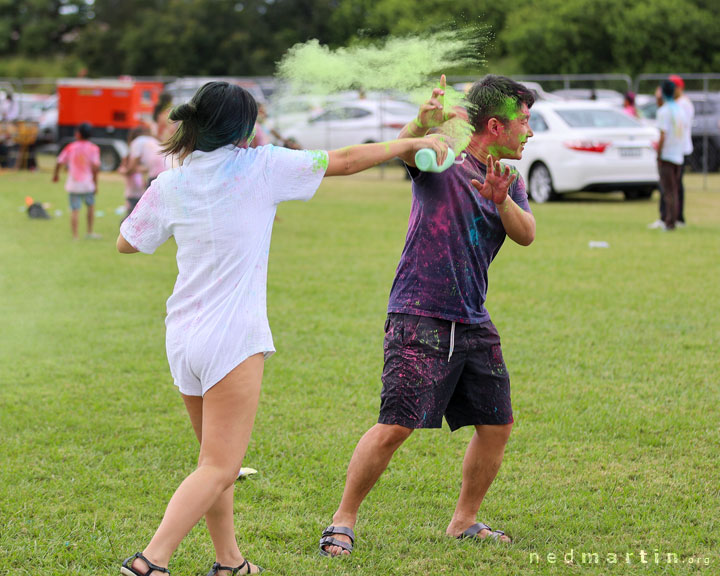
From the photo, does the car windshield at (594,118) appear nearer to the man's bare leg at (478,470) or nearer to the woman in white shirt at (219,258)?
A: the man's bare leg at (478,470)

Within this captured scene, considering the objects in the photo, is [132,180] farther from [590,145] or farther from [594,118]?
[594,118]

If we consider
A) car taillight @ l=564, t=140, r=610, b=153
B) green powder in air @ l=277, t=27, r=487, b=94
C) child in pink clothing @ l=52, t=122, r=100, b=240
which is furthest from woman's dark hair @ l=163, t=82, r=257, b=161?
car taillight @ l=564, t=140, r=610, b=153

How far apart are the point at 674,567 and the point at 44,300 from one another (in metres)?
6.38

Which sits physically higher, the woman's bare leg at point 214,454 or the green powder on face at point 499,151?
the green powder on face at point 499,151

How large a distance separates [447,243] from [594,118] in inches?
529

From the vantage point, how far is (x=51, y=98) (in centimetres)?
3219

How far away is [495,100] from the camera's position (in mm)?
3357

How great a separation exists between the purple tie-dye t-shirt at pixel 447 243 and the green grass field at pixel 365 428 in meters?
0.97

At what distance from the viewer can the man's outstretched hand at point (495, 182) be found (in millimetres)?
3137

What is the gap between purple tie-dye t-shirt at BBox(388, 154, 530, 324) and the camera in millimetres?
3330

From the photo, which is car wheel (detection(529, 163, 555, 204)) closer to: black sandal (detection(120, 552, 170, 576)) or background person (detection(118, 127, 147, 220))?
background person (detection(118, 127, 147, 220))

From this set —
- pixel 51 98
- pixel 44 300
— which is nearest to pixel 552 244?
pixel 44 300

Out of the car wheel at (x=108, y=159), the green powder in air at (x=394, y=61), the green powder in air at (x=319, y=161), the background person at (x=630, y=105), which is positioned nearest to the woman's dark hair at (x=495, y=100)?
the green powder in air at (x=394, y=61)

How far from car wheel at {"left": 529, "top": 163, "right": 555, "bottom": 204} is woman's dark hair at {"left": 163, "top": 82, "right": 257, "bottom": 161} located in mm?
13508
